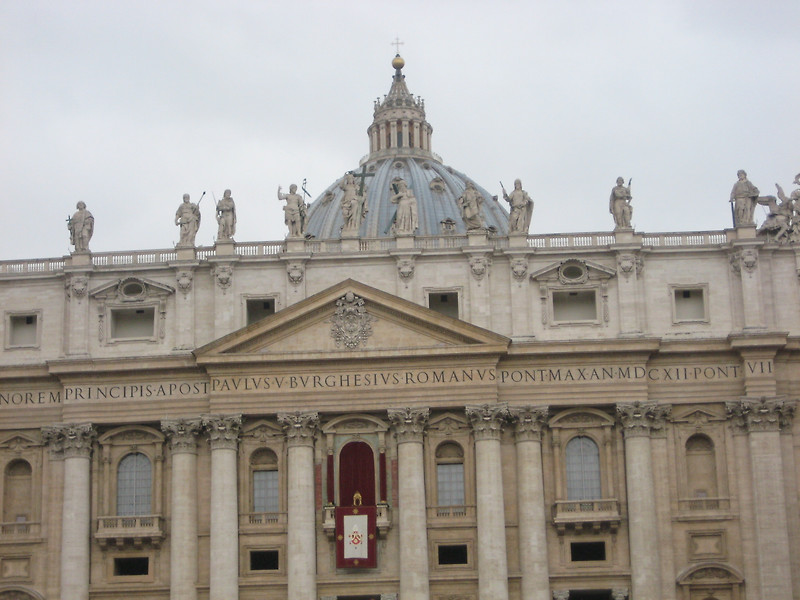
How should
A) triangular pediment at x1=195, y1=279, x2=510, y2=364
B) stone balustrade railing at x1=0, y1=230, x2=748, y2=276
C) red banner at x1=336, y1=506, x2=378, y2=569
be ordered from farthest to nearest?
stone balustrade railing at x1=0, y1=230, x2=748, y2=276
triangular pediment at x1=195, y1=279, x2=510, y2=364
red banner at x1=336, y1=506, x2=378, y2=569

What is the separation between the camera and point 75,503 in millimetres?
63281

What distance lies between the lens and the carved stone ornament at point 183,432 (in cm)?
6359

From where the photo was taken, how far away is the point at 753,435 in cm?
6241

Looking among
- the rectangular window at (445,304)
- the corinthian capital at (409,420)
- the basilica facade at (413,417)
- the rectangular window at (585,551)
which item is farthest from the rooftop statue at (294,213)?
the rectangular window at (585,551)

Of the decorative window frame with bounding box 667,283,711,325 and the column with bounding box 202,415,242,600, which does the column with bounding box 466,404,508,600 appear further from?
the column with bounding box 202,415,242,600

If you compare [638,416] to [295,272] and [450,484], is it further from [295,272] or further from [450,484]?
[295,272]

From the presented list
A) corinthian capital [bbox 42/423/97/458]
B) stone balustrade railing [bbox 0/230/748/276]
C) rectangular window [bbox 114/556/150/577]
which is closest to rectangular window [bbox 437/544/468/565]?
rectangular window [bbox 114/556/150/577]

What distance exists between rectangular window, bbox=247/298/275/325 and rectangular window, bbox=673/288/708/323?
17.1 meters

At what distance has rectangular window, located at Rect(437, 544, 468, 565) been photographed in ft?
206

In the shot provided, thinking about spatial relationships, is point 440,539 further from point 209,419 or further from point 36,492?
point 36,492

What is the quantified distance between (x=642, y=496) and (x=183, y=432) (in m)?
18.9

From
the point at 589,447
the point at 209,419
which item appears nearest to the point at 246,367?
the point at 209,419

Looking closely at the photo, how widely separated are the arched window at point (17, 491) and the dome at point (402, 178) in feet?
116

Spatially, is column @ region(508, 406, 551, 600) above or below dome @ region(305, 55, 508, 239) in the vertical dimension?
below
